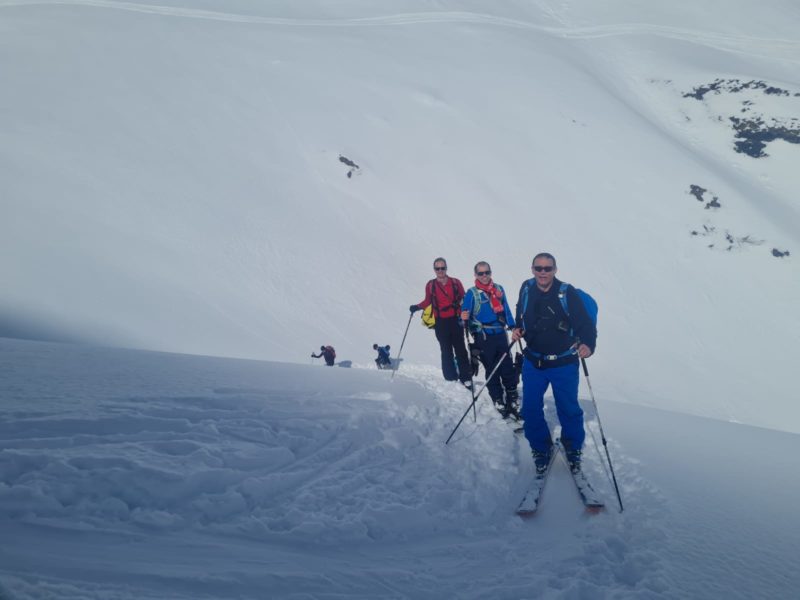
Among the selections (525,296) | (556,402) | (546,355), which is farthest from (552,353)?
(525,296)

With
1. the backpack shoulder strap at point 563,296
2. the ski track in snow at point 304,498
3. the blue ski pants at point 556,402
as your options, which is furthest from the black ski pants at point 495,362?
the backpack shoulder strap at point 563,296

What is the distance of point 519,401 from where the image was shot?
7555 millimetres

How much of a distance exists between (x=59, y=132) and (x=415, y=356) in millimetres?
22396

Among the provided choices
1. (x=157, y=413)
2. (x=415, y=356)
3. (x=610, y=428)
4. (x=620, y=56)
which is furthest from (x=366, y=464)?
(x=620, y=56)

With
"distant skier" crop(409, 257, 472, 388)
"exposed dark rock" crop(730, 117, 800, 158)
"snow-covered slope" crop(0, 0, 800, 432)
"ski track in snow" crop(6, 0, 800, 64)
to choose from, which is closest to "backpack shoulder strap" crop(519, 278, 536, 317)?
"distant skier" crop(409, 257, 472, 388)

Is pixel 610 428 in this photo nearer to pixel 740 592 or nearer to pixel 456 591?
pixel 740 592

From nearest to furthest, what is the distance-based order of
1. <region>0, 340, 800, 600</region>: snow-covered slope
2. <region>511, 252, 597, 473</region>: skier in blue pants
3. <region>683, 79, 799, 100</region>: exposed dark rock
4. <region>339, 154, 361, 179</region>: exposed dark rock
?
1. <region>0, 340, 800, 600</region>: snow-covered slope
2. <region>511, 252, 597, 473</region>: skier in blue pants
3. <region>339, 154, 361, 179</region>: exposed dark rock
4. <region>683, 79, 799, 100</region>: exposed dark rock

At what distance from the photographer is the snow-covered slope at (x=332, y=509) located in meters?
2.84

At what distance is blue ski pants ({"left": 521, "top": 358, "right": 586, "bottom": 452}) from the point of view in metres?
5.05

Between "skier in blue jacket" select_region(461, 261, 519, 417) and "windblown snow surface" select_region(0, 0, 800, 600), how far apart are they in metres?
0.56

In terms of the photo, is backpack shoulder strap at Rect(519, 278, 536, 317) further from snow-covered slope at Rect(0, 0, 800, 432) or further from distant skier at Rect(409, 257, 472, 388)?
snow-covered slope at Rect(0, 0, 800, 432)

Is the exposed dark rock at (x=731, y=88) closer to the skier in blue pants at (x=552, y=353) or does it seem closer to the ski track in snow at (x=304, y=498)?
the skier in blue pants at (x=552, y=353)

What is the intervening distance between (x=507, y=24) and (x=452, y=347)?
1879 inches

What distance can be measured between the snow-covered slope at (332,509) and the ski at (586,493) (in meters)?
0.12
